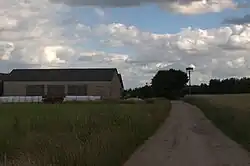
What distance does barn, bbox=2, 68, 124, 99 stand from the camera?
125188 millimetres

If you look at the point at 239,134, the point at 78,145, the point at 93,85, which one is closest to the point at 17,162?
the point at 78,145

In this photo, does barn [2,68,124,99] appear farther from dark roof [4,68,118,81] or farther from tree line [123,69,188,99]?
tree line [123,69,188,99]

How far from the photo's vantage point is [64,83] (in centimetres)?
12706

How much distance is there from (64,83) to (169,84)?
3813 cm

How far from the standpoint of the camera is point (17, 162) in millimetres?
11320

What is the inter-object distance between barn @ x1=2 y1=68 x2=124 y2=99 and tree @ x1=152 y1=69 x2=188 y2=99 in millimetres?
24203

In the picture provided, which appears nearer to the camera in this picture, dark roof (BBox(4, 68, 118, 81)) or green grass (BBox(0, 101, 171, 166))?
green grass (BBox(0, 101, 171, 166))

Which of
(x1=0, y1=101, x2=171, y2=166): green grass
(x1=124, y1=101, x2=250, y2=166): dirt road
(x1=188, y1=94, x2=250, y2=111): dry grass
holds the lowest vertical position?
(x1=124, y1=101, x2=250, y2=166): dirt road

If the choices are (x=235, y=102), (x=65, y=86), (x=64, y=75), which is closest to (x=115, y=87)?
(x=65, y=86)

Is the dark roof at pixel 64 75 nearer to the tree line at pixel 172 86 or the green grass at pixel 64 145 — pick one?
the tree line at pixel 172 86

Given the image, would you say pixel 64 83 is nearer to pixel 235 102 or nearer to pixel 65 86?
pixel 65 86

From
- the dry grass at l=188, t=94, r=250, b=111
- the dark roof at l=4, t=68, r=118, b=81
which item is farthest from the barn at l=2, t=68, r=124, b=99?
the dry grass at l=188, t=94, r=250, b=111

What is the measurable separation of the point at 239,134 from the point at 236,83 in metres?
133

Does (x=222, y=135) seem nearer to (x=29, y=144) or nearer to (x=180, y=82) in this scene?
(x=29, y=144)
